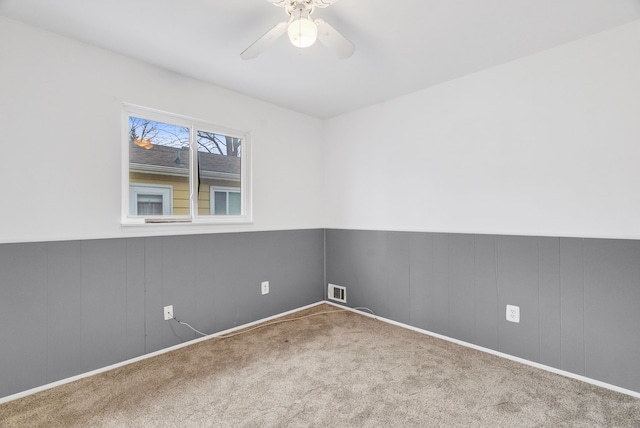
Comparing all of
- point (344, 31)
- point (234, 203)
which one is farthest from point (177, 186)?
point (344, 31)

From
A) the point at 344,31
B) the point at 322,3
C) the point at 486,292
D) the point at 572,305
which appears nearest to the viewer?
the point at 322,3

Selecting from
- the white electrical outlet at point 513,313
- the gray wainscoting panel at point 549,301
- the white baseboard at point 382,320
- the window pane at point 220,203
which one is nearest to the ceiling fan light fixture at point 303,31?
the window pane at point 220,203

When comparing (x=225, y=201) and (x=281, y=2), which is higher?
(x=281, y=2)

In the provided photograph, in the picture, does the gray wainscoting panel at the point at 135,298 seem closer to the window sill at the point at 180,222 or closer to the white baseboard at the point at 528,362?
the window sill at the point at 180,222

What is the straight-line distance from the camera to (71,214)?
2.11m

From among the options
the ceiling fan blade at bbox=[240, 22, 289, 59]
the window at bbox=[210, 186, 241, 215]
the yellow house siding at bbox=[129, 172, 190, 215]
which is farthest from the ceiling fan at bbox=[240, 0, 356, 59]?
the window at bbox=[210, 186, 241, 215]

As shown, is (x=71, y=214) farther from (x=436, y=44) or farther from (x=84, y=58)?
(x=436, y=44)

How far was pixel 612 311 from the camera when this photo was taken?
2.00 m

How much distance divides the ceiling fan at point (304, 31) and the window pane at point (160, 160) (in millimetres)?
1189

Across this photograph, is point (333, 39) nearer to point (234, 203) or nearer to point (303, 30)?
point (303, 30)

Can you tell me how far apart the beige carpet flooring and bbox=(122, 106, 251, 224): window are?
117cm

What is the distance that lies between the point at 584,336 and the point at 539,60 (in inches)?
78.4

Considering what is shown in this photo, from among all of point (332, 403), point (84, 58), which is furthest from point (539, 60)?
point (84, 58)

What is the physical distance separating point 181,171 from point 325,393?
215 centimetres
